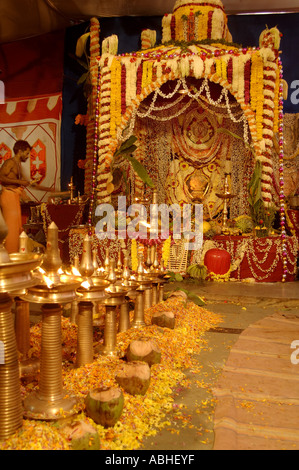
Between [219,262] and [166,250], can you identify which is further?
[166,250]

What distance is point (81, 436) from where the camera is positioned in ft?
4.99

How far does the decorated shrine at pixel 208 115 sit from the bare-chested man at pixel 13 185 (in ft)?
7.60

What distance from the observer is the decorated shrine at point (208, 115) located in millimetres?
7160

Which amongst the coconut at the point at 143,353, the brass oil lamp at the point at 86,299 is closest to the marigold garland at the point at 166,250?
the coconut at the point at 143,353

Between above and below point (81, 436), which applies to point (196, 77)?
above

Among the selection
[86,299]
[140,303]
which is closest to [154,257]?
[140,303]

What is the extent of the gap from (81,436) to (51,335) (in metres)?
0.45

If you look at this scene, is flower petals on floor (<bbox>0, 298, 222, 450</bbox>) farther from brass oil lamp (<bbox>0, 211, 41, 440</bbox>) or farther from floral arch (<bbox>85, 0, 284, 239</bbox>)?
floral arch (<bbox>85, 0, 284, 239</bbox>)

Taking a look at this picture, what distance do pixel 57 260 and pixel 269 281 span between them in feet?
17.1

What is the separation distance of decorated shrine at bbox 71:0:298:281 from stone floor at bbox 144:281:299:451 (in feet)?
3.89

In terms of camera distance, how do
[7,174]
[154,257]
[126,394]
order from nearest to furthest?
1. [126,394]
2. [154,257]
3. [7,174]

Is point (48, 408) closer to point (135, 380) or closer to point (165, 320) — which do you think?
point (135, 380)

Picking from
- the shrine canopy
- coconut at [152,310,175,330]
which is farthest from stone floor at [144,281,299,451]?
the shrine canopy

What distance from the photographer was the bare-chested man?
5.13 metres
